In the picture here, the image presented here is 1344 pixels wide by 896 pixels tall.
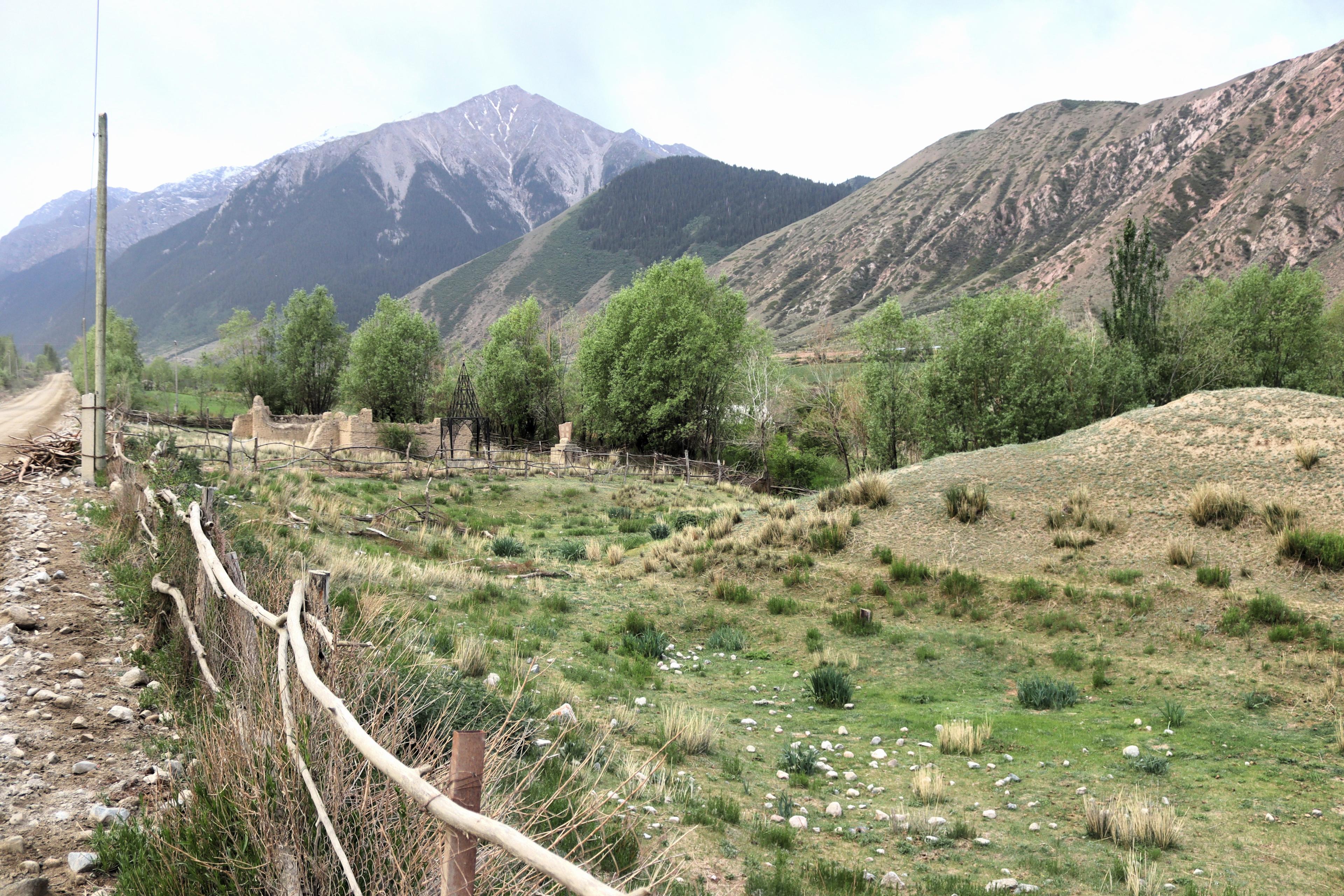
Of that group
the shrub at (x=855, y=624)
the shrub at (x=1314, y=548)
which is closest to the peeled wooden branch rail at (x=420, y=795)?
the shrub at (x=855, y=624)

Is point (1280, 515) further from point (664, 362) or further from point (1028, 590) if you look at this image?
point (664, 362)

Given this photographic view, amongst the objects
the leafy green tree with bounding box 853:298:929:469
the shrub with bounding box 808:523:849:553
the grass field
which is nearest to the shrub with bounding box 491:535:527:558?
the grass field

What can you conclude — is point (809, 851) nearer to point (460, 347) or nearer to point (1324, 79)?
point (460, 347)

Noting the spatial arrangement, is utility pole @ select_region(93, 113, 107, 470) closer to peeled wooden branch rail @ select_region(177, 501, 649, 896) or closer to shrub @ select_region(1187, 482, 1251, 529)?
peeled wooden branch rail @ select_region(177, 501, 649, 896)

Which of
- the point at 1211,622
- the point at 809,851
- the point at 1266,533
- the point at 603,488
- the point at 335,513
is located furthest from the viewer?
the point at 603,488

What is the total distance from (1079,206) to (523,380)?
134831 millimetres

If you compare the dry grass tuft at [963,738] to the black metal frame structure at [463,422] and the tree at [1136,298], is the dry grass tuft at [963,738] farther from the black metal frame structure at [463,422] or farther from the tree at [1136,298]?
the black metal frame structure at [463,422]

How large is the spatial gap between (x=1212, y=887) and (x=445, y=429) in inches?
1766

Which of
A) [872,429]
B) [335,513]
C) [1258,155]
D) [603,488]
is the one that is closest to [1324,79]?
[1258,155]

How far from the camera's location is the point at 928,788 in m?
6.15

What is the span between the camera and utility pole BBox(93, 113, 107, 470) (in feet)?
45.9

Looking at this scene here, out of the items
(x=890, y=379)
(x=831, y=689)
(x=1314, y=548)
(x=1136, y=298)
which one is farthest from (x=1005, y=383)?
(x=831, y=689)

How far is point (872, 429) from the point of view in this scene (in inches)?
1344

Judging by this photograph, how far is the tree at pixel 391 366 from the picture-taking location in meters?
51.3
